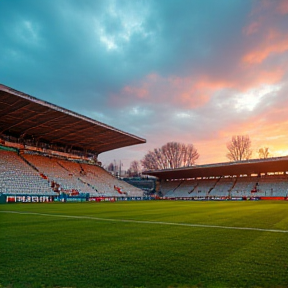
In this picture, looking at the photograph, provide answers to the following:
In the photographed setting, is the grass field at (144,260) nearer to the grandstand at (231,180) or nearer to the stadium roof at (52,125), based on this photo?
the stadium roof at (52,125)

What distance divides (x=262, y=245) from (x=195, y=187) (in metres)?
57.3

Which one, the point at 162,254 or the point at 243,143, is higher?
the point at 243,143

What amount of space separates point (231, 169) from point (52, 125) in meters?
37.2

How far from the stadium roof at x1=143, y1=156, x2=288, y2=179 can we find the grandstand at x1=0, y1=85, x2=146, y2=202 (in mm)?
12472

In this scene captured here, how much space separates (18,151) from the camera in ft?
141

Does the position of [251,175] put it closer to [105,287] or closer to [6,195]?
[6,195]

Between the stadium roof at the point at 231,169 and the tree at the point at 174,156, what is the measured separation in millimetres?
10302

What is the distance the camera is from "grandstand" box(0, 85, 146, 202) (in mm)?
32469

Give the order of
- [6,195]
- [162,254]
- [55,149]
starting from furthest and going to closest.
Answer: [55,149] → [6,195] → [162,254]

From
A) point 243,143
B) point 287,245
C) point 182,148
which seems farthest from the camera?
point 182,148

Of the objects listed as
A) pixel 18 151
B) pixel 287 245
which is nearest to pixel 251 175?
pixel 18 151

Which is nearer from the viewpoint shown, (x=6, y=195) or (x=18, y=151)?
(x=6, y=195)

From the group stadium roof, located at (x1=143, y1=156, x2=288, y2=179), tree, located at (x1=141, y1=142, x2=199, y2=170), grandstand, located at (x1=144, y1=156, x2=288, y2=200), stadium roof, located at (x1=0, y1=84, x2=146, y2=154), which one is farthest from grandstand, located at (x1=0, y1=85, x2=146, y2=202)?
tree, located at (x1=141, y1=142, x2=199, y2=170)

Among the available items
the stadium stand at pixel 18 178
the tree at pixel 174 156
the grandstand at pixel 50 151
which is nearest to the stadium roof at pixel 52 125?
the grandstand at pixel 50 151
